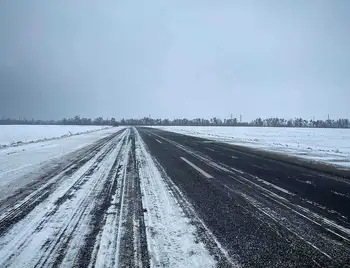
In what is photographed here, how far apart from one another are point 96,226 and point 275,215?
110 inches

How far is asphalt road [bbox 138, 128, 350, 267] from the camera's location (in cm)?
342

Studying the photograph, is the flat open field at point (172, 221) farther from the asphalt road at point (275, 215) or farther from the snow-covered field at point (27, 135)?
the snow-covered field at point (27, 135)

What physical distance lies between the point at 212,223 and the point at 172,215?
70 cm

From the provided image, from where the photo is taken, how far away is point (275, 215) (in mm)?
4887

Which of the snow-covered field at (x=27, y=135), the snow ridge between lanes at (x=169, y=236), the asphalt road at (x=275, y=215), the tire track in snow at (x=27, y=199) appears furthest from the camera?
the snow-covered field at (x=27, y=135)

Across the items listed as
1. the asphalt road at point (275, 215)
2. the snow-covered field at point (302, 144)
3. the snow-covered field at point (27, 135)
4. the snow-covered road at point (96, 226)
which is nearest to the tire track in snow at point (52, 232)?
the snow-covered road at point (96, 226)

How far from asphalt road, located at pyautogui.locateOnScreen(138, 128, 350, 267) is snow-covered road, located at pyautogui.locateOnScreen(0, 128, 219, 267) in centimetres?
46

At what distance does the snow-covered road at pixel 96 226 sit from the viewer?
329cm

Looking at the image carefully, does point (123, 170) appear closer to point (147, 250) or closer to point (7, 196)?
point (7, 196)

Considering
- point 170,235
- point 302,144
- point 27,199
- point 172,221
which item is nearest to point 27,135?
point 302,144

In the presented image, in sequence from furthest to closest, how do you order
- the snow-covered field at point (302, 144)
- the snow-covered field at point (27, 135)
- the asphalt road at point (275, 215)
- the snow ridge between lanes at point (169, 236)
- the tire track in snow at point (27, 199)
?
the snow-covered field at point (27, 135) → the snow-covered field at point (302, 144) → the tire track in snow at point (27, 199) → the asphalt road at point (275, 215) → the snow ridge between lanes at point (169, 236)

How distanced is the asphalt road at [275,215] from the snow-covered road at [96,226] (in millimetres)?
456

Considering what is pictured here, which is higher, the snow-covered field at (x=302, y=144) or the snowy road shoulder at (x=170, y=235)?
the snowy road shoulder at (x=170, y=235)

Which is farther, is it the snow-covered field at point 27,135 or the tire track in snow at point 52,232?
the snow-covered field at point 27,135
